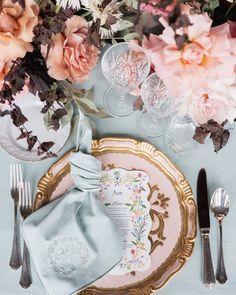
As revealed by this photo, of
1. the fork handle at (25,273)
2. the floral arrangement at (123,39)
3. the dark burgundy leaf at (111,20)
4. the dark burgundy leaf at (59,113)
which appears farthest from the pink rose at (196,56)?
the fork handle at (25,273)

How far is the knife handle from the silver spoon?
16 millimetres

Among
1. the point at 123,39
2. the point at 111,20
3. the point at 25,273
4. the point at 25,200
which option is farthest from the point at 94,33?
the point at 25,273

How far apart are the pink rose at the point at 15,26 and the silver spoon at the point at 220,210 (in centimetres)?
49

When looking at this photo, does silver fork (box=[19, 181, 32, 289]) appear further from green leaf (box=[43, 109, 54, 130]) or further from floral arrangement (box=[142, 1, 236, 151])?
floral arrangement (box=[142, 1, 236, 151])

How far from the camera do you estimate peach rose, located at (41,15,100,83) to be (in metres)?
0.83

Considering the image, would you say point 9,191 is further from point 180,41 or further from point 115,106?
point 180,41

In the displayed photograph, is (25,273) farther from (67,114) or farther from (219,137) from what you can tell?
(219,137)

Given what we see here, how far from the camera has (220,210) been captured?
101cm

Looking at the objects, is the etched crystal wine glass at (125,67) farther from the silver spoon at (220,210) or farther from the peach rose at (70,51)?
the silver spoon at (220,210)

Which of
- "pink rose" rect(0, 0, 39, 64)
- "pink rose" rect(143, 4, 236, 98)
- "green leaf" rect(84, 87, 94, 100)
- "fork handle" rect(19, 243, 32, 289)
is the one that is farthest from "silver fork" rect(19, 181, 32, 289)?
"pink rose" rect(143, 4, 236, 98)

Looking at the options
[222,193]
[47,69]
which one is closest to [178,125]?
[222,193]

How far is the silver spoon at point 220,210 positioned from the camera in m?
1.00

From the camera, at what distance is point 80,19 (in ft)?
2.77

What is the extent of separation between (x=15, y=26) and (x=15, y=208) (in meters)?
0.41
